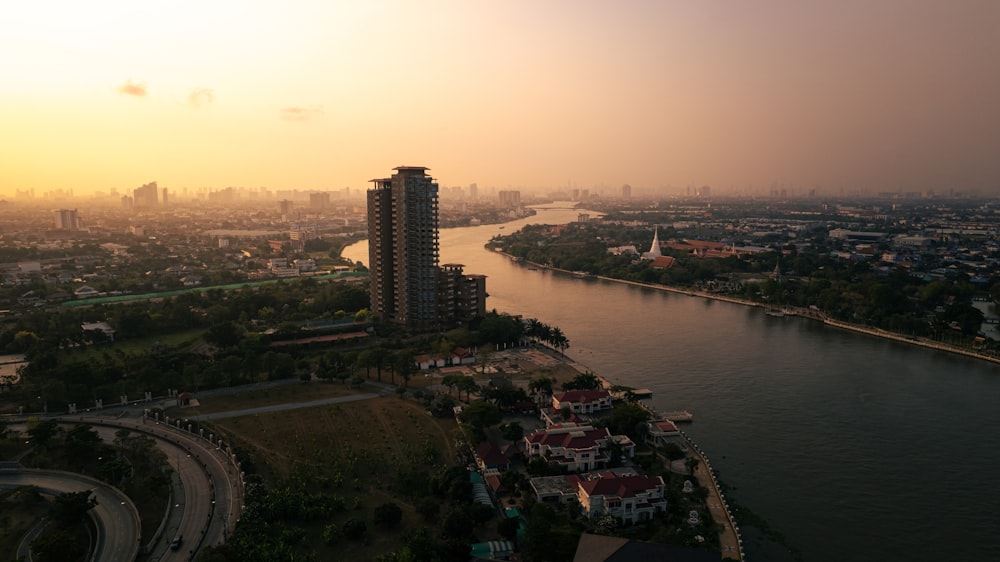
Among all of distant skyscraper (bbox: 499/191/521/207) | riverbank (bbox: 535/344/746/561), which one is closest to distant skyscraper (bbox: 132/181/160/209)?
distant skyscraper (bbox: 499/191/521/207)

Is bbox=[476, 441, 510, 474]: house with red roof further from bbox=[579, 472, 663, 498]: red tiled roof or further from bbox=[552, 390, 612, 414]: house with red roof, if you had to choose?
bbox=[552, 390, 612, 414]: house with red roof

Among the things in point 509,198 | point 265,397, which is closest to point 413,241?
point 265,397

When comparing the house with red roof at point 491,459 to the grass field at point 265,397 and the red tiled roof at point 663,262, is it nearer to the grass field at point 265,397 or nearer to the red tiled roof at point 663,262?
the grass field at point 265,397

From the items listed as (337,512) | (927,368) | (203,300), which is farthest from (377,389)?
(927,368)

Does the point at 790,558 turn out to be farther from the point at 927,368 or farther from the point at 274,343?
the point at 274,343

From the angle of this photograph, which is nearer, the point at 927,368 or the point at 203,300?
the point at 927,368

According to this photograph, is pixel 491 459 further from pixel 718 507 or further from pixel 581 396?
pixel 718 507

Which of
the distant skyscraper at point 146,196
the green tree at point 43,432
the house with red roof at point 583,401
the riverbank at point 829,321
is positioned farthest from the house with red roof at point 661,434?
the distant skyscraper at point 146,196
